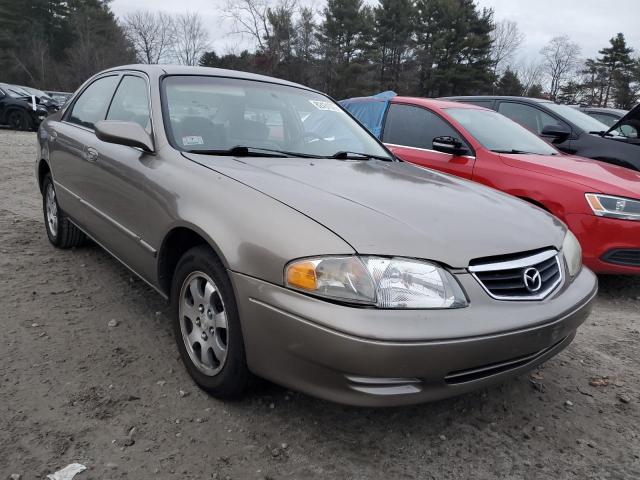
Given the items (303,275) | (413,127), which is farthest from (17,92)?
(303,275)

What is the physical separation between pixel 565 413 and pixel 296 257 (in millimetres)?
1545

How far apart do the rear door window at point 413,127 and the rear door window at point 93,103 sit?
2.88 metres

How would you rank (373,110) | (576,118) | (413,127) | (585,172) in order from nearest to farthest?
(585,172)
(413,127)
(373,110)
(576,118)

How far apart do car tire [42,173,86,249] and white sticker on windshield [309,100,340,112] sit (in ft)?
7.02

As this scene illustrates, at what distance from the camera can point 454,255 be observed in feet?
6.06

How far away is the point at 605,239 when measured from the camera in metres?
3.67

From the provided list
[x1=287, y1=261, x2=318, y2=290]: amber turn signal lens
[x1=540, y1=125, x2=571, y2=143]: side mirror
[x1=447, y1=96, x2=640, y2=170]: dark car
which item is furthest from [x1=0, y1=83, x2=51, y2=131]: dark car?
[x1=287, y1=261, x2=318, y2=290]: amber turn signal lens

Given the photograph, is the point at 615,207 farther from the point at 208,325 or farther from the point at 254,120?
the point at 208,325

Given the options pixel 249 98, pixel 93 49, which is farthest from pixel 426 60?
pixel 249 98

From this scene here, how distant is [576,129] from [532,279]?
14.8ft

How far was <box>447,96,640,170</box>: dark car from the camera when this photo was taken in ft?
17.1

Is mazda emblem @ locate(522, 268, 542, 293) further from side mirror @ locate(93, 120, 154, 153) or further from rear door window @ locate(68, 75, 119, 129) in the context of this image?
rear door window @ locate(68, 75, 119, 129)

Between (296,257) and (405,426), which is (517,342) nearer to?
(405,426)

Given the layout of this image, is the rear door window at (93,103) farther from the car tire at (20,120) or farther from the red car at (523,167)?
the car tire at (20,120)
